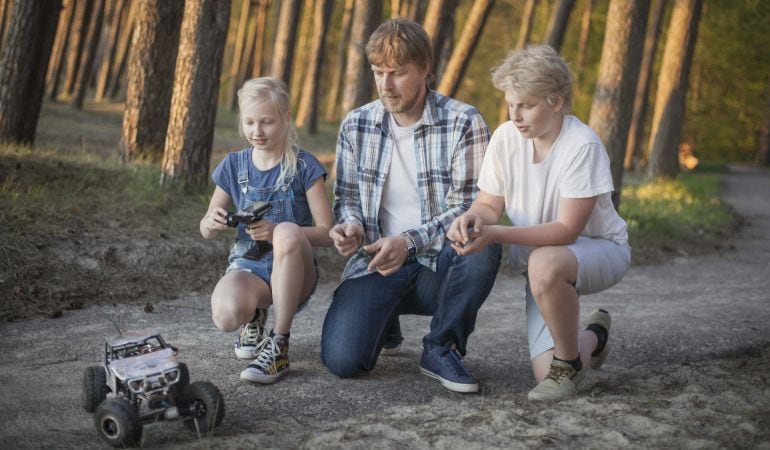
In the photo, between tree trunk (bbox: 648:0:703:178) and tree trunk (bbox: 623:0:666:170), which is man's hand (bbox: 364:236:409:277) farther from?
tree trunk (bbox: 623:0:666:170)

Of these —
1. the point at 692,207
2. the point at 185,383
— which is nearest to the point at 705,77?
the point at 692,207

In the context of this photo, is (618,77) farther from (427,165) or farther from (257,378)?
(257,378)

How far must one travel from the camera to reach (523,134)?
12.8 ft

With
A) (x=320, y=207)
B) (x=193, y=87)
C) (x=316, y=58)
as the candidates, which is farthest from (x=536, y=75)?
(x=316, y=58)

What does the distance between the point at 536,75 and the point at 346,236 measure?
1.14 m

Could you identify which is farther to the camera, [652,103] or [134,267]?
[652,103]

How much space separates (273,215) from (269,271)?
11.5 inches

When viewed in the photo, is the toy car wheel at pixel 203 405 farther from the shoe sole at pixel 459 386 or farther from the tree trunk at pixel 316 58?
the tree trunk at pixel 316 58

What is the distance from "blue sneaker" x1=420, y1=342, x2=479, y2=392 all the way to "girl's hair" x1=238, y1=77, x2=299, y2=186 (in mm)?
1146

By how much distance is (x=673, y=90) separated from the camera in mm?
15914

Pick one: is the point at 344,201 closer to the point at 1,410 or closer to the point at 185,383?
the point at 185,383

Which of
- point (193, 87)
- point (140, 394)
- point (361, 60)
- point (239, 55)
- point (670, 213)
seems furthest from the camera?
point (239, 55)

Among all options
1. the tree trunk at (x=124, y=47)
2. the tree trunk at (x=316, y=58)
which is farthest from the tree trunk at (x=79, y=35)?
the tree trunk at (x=316, y=58)

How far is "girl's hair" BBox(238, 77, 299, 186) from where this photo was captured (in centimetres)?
411
